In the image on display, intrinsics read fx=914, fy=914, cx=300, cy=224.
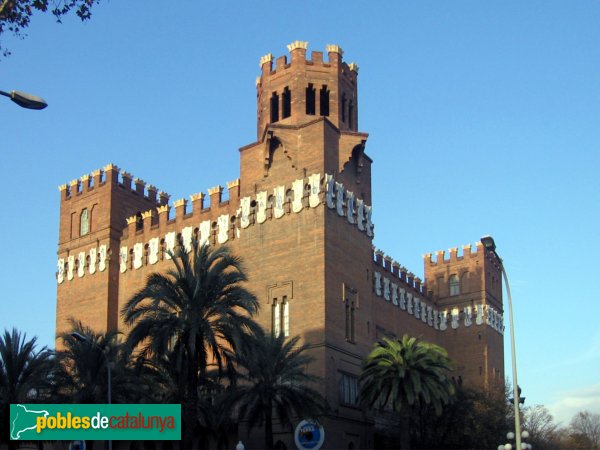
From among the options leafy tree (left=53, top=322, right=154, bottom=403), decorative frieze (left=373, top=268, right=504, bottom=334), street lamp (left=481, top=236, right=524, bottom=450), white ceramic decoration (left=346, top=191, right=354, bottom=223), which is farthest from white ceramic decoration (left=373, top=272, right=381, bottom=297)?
street lamp (left=481, top=236, right=524, bottom=450)

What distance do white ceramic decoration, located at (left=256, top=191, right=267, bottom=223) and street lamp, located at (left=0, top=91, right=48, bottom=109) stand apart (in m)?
32.7

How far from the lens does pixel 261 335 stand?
3362 cm

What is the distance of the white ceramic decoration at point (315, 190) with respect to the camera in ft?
146

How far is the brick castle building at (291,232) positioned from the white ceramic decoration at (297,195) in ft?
0.19

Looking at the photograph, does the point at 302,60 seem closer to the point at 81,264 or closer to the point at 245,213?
the point at 245,213

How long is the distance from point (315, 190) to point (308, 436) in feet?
38.9

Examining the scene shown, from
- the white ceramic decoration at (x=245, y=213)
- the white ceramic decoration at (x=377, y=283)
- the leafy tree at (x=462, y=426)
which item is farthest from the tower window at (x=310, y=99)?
the leafy tree at (x=462, y=426)

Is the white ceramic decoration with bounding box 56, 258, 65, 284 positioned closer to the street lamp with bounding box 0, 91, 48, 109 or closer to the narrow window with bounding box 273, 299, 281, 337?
the narrow window with bounding box 273, 299, 281, 337

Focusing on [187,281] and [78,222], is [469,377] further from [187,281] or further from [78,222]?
[187,281]

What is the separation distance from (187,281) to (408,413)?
14.2m

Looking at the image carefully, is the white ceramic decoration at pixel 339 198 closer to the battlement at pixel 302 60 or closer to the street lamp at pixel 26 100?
the battlement at pixel 302 60

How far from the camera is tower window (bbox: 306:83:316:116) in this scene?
4816cm

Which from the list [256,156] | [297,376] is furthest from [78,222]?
[297,376]

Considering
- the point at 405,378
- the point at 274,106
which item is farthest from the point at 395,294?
the point at 405,378
